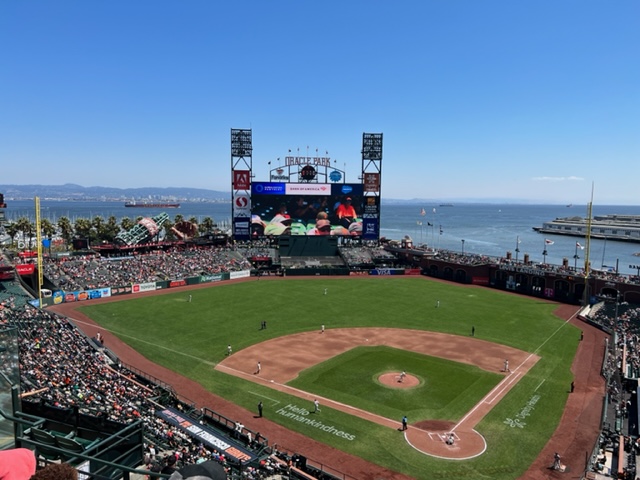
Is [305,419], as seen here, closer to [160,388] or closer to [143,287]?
[160,388]

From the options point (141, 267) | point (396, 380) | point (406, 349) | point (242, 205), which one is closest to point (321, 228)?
point (242, 205)

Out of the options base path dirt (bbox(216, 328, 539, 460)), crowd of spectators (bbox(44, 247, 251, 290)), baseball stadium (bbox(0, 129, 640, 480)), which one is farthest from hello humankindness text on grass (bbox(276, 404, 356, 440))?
crowd of spectators (bbox(44, 247, 251, 290))

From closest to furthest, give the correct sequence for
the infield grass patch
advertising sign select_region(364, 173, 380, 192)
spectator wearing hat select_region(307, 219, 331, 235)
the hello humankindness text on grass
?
the hello humankindness text on grass < the infield grass patch < spectator wearing hat select_region(307, 219, 331, 235) < advertising sign select_region(364, 173, 380, 192)

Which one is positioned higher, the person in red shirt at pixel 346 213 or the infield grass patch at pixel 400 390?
the person in red shirt at pixel 346 213

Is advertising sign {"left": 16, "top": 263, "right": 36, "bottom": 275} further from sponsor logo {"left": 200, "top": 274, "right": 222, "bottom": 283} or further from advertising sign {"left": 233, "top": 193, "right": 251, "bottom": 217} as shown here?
advertising sign {"left": 233, "top": 193, "right": 251, "bottom": 217}

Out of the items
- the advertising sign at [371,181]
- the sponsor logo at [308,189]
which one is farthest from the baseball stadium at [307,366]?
the advertising sign at [371,181]

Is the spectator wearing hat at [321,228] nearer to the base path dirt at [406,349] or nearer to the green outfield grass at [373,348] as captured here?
the green outfield grass at [373,348]

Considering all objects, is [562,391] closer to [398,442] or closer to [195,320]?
[398,442]
